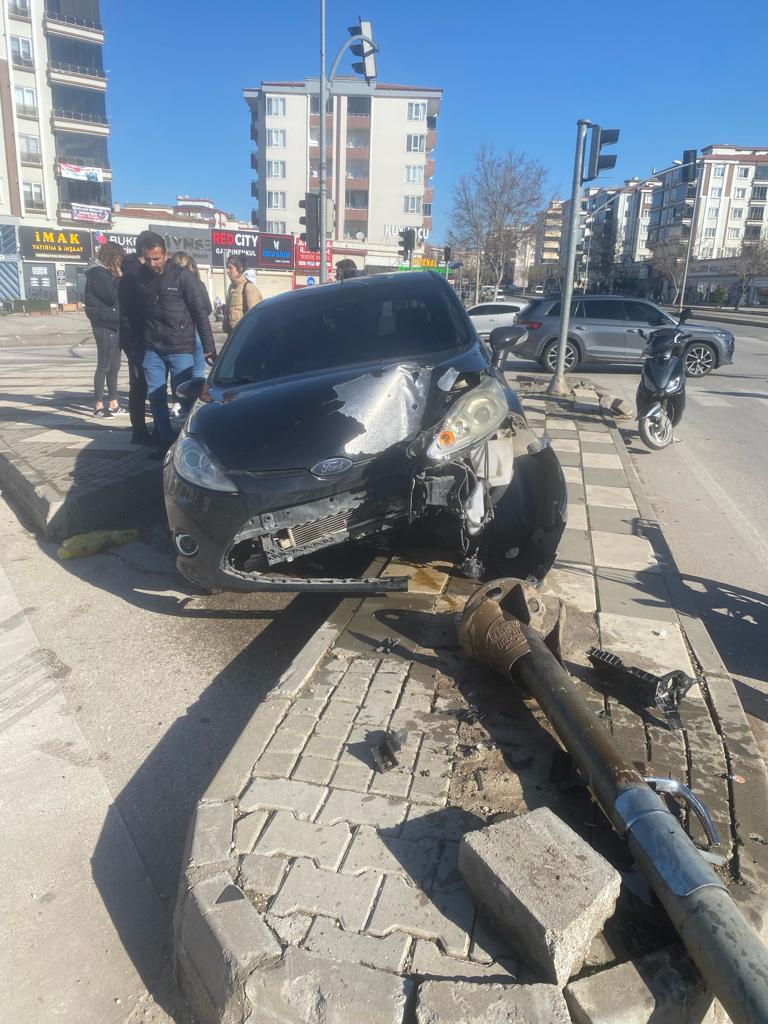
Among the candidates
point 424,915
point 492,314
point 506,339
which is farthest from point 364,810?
point 492,314

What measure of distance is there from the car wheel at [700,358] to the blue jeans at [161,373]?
12.6 meters

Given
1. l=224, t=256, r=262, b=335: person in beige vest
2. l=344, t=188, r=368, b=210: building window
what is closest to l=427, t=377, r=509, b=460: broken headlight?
l=224, t=256, r=262, b=335: person in beige vest

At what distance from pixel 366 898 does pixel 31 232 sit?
53646 mm

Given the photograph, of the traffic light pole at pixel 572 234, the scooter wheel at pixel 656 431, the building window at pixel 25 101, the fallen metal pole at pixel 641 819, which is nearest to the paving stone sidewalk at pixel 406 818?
the fallen metal pole at pixel 641 819

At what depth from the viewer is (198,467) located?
143 inches

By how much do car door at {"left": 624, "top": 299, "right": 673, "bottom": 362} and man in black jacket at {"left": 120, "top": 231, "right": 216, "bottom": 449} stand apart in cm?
1175

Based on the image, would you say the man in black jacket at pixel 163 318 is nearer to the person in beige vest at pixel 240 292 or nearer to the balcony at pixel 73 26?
the person in beige vest at pixel 240 292

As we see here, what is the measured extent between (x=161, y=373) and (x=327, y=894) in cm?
563

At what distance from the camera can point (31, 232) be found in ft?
152

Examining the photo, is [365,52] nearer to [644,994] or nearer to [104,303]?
[104,303]

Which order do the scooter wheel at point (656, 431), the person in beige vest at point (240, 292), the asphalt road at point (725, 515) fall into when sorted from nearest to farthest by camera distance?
1. the asphalt road at point (725, 515)
2. the scooter wheel at point (656, 431)
3. the person in beige vest at point (240, 292)

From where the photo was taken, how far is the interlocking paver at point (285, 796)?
237 centimetres

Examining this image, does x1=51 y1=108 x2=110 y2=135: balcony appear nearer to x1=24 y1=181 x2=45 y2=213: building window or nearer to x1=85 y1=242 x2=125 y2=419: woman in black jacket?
x1=24 y1=181 x2=45 y2=213: building window

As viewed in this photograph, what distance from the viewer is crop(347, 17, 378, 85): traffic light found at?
567 inches
